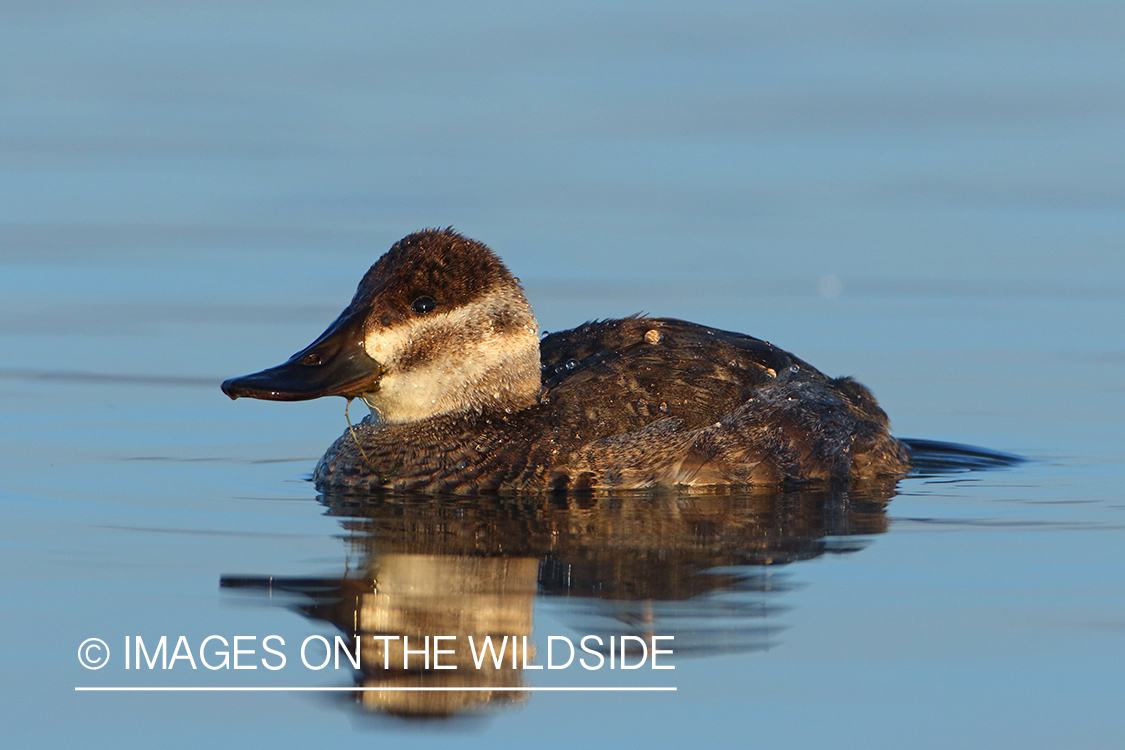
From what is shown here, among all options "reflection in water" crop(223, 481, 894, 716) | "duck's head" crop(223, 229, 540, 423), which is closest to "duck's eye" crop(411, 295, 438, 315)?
"duck's head" crop(223, 229, 540, 423)

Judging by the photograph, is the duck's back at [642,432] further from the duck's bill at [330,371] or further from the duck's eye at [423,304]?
the duck's eye at [423,304]

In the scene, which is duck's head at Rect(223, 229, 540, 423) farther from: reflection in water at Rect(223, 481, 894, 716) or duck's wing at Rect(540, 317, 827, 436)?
reflection in water at Rect(223, 481, 894, 716)

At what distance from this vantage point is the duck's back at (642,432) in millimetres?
7969

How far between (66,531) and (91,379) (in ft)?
11.2

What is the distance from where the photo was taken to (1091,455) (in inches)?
349

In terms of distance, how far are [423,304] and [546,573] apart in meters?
1.92

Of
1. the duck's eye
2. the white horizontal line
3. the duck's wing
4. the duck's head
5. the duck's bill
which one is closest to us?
the white horizontal line

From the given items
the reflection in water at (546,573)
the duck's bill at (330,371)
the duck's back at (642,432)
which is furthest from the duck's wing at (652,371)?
→ the duck's bill at (330,371)

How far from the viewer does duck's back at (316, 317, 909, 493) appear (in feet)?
26.1

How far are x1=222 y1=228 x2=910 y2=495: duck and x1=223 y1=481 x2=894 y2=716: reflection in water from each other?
0.14m

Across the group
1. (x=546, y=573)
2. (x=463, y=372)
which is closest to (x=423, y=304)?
(x=463, y=372)

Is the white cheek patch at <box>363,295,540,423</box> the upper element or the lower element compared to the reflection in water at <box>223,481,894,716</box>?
upper

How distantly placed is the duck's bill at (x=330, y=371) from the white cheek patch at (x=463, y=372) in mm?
146

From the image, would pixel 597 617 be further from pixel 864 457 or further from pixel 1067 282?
pixel 1067 282
